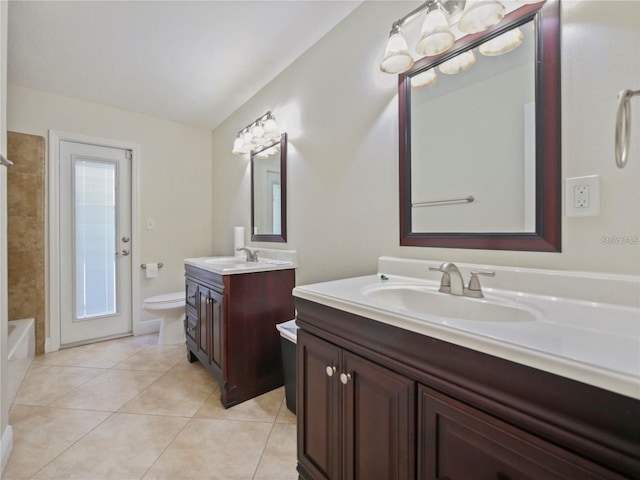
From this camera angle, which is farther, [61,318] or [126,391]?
[61,318]

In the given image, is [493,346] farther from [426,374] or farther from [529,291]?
[529,291]

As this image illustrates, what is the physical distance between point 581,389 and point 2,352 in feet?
6.90

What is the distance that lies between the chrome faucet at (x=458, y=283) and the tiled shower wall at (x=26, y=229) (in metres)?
3.14

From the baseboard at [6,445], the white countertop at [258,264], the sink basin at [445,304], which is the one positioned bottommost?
the baseboard at [6,445]

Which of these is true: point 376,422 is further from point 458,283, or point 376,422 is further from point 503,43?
Result: point 503,43

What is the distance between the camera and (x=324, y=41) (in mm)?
1794

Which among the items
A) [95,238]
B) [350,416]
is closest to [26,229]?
[95,238]

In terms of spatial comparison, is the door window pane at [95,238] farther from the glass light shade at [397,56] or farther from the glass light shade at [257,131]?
the glass light shade at [397,56]

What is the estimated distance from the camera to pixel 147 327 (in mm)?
2973

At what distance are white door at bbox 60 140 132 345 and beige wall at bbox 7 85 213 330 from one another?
0.15 meters

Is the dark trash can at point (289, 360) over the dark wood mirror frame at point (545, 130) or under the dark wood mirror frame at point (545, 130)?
under

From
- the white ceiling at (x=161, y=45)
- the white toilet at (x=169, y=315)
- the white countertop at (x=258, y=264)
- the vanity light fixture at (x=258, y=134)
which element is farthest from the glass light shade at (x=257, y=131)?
the white toilet at (x=169, y=315)

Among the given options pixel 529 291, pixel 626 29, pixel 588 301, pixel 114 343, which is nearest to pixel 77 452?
pixel 114 343

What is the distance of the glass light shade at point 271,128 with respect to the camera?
214cm
